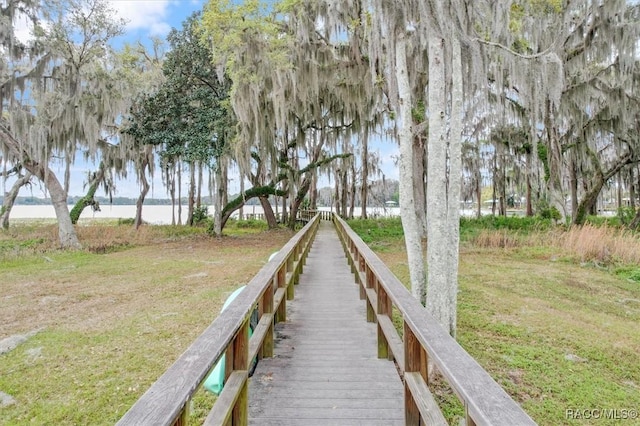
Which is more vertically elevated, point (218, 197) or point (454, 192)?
point (218, 197)

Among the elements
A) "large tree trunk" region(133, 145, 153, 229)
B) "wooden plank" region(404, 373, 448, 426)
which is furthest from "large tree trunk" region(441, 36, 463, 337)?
"large tree trunk" region(133, 145, 153, 229)

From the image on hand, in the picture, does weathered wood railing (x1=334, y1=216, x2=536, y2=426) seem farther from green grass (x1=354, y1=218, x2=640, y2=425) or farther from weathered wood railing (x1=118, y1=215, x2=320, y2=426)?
green grass (x1=354, y1=218, x2=640, y2=425)

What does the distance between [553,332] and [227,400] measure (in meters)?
4.57

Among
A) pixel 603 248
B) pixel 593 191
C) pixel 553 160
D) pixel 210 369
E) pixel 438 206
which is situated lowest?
pixel 603 248

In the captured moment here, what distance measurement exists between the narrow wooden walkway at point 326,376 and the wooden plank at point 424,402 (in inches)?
20.0

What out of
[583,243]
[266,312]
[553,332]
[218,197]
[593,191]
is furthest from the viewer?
[218,197]

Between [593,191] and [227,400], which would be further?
[593,191]

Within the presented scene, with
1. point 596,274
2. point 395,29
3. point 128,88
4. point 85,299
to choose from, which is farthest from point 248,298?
point 128,88

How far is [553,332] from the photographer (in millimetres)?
4711

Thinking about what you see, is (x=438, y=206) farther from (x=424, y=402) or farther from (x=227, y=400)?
(x=227, y=400)

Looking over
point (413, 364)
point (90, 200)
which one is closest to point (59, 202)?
point (90, 200)

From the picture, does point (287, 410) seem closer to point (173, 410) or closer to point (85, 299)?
point (173, 410)

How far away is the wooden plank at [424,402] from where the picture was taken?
159 centimetres

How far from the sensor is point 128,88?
12750 millimetres
